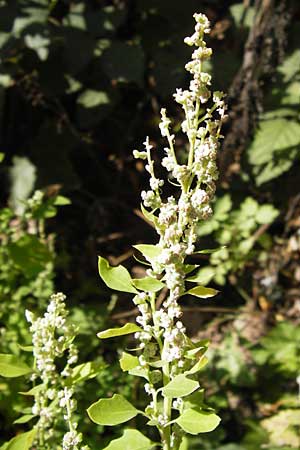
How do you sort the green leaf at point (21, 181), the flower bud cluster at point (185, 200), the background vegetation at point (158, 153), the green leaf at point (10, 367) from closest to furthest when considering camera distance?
the flower bud cluster at point (185, 200)
the green leaf at point (10, 367)
the background vegetation at point (158, 153)
the green leaf at point (21, 181)

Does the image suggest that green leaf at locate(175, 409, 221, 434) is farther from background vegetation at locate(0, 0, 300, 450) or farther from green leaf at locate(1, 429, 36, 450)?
background vegetation at locate(0, 0, 300, 450)

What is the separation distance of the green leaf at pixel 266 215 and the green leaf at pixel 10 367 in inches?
51.6

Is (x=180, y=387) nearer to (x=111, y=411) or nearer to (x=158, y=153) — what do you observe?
(x=111, y=411)

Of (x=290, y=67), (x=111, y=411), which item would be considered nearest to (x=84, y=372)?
(x=111, y=411)

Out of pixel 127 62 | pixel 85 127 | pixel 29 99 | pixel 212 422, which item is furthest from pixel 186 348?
pixel 29 99

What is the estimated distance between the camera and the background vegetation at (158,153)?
7.02ft

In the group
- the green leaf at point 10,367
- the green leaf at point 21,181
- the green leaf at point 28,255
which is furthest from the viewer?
the green leaf at point 21,181

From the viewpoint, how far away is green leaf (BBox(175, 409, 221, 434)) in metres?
1.00

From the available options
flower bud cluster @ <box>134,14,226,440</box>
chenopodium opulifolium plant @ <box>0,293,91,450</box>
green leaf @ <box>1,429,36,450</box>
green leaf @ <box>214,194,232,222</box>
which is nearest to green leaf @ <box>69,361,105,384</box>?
chenopodium opulifolium plant @ <box>0,293,91,450</box>

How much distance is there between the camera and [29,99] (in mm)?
2586

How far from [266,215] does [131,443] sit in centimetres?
139

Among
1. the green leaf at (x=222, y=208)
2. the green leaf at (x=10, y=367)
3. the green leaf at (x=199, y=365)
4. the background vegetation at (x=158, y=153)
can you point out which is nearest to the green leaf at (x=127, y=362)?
the green leaf at (x=199, y=365)

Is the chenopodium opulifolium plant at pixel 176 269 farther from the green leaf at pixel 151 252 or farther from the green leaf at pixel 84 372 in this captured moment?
the green leaf at pixel 84 372

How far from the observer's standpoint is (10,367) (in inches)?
45.7
